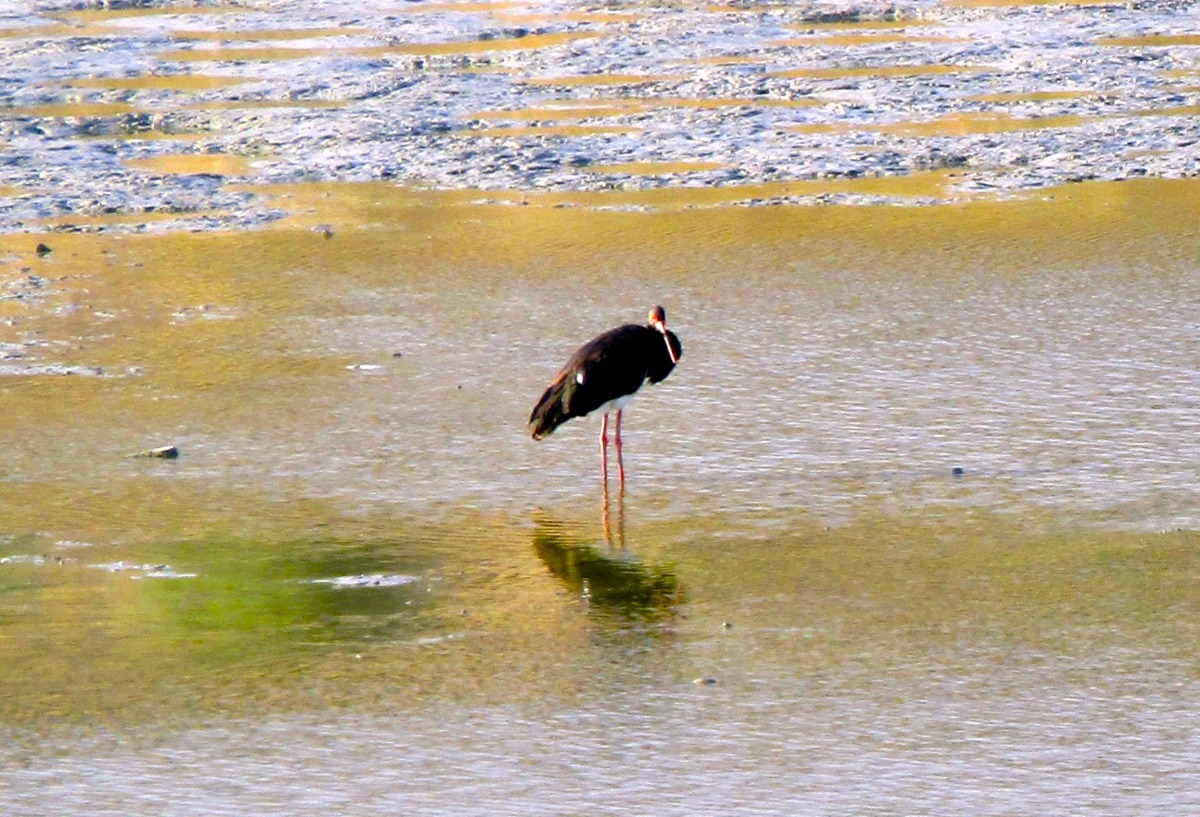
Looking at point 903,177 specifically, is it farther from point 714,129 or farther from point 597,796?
point 597,796

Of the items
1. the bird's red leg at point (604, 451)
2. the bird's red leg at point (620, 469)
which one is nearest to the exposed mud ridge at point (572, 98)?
the bird's red leg at point (604, 451)

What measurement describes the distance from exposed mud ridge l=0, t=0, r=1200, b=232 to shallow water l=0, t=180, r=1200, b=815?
1.32m

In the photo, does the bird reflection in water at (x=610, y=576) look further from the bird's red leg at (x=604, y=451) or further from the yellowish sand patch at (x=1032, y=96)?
the yellowish sand patch at (x=1032, y=96)

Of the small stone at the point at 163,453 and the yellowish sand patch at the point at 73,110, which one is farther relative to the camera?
the yellowish sand patch at the point at 73,110

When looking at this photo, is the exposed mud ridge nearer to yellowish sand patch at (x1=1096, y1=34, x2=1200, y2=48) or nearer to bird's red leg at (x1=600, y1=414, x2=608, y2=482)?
yellowish sand patch at (x1=1096, y1=34, x2=1200, y2=48)

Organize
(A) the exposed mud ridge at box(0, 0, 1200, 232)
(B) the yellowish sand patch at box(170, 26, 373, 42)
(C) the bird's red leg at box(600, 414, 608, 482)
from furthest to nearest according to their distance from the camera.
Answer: (B) the yellowish sand patch at box(170, 26, 373, 42) → (A) the exposed mud ridge at box(0, 0, 1200, 232) → (C) the bird's red leg at box(600, 414, 608, 482)

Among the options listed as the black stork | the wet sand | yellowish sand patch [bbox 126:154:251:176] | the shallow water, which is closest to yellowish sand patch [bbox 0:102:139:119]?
yellowish sand patch [bbox 126:154:251:176]

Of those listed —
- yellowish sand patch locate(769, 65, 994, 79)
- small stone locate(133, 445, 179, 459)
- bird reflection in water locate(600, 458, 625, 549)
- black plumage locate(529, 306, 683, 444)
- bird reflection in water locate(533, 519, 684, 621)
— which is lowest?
bird reflection in water locate(533, 519, 684, 621)

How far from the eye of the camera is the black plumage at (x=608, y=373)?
27.8 feet

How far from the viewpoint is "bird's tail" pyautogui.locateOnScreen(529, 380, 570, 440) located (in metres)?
8.47

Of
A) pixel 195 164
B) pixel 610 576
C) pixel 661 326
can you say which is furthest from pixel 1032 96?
pixel 610 576

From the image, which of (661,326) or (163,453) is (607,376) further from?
(163,453)

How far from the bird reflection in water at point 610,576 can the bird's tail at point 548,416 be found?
80 cm

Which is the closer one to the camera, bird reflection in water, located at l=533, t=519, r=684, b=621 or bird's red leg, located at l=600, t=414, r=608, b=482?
bird reflection in water, located at l=533, t=519, r=684, b=621
